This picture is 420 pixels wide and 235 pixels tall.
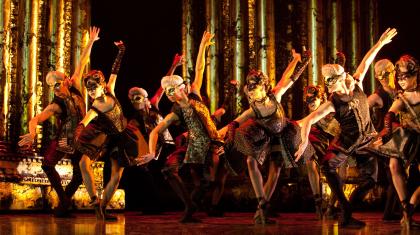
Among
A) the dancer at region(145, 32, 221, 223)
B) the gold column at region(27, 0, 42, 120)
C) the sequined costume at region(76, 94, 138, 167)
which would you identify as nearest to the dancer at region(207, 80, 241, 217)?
the dancer at region(145, 32, 221, 223)

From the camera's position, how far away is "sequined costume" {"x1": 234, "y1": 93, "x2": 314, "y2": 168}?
7203 millimetres

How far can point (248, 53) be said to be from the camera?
11070mm

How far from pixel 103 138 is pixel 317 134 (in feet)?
8.21

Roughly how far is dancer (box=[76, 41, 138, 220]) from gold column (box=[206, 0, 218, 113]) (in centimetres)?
308

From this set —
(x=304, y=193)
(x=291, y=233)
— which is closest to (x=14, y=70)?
(x=304, y=193)

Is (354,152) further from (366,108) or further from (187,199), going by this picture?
(187,199)

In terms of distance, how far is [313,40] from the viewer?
1123 centimetres

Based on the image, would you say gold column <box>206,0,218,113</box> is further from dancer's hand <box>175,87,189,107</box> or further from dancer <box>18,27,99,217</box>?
dancer's hand <box>175,87,189,107</box>

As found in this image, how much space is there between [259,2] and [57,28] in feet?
9.85

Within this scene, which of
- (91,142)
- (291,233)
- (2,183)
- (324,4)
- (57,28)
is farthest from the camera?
(324,4)

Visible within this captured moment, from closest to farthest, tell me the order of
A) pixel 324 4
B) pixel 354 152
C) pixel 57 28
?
1. pixel 354 152
2. pixel 57 28
3. pixel 324 4

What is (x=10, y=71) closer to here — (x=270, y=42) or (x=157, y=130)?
(x=157, y=130)

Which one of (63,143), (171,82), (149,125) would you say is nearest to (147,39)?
(149,125)

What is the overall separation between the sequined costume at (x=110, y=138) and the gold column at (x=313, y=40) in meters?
3.95
